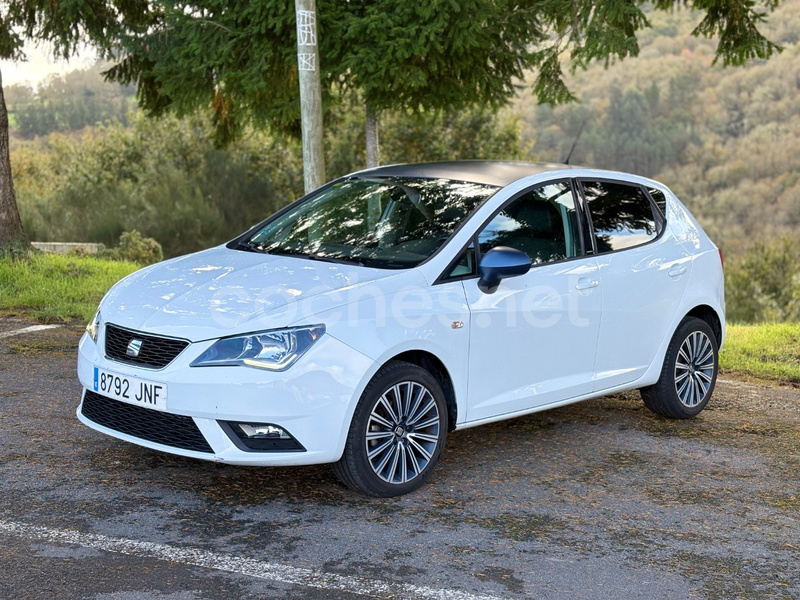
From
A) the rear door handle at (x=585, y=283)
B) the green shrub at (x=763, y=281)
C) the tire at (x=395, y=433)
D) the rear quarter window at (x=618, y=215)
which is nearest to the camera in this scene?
the tire at (x=395, y=433)

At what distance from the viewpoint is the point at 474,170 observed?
6461mm

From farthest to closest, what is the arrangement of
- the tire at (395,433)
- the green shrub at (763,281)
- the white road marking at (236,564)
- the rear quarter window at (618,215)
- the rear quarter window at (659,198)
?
the green shrub at (763,281)
the rear quarter window at (659,198)
the rear quarter window at (618,215)
the tire at (395,433)
the white road marking at (236,564)

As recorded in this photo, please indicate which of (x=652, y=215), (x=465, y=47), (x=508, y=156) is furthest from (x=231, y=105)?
(x=508, y=156)

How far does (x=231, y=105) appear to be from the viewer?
14.2m

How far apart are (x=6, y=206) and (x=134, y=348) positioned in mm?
8713

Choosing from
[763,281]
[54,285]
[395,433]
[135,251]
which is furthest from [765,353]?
[763,281]

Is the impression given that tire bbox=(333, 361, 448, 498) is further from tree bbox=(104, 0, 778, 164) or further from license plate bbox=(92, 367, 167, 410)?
tree bbox=(104, 0, 778, 164)

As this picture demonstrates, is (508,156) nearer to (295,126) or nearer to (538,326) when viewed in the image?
(295,126)

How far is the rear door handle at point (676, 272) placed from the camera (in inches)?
268

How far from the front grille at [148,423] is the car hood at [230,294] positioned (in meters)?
0.41

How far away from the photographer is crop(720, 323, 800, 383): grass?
9291 mm

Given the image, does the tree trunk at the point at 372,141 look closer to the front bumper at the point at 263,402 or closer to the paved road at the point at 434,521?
the paved road at the point at 434,521

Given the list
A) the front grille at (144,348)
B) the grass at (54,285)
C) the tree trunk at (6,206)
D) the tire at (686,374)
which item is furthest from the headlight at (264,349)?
the tree trunk at (6,206)

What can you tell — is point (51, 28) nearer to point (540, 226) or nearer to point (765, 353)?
point (540, 226)
